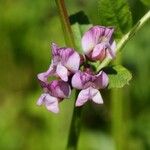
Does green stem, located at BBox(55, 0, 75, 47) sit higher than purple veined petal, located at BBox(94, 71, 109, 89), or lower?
higher

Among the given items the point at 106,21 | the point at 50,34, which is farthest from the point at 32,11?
the point at 106,21

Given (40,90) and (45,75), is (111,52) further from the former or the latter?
(40,90)

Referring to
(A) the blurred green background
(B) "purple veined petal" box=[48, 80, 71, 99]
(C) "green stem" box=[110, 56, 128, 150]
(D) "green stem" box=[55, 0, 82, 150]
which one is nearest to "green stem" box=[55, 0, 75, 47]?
(D) "green stem" box=[55, 0, 82, 150]

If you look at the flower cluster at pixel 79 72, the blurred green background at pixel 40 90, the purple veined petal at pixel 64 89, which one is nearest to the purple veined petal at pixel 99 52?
the flower cluster at pixel 79 72

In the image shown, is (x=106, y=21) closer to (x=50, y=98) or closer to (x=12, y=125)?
(x=50, y=98)

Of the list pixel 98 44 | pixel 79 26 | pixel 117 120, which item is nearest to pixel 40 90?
pixel 117 120

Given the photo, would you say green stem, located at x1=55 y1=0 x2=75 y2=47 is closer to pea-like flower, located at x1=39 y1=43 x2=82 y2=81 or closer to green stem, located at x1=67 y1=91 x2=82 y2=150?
pea-like flower, located at x1=39 y1=43 x2=82 y2=81
